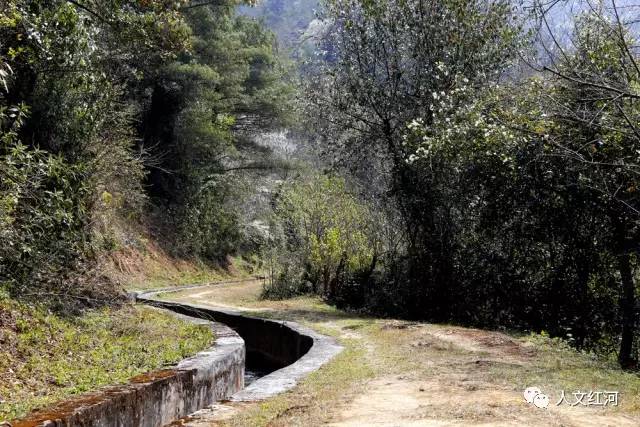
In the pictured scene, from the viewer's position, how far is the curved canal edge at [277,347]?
24.4ft

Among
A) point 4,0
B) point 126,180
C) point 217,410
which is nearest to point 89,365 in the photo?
point 217,410

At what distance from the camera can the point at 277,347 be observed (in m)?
13.8

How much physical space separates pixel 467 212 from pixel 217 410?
992 cm

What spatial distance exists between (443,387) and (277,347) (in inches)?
282

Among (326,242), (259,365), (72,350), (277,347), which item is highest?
(326,242)

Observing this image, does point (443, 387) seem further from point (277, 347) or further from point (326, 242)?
point (326, 242)

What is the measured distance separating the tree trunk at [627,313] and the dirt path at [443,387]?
2.32 metres

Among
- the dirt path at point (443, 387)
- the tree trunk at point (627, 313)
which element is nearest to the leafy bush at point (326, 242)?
the tree trunk at point (627, 313)

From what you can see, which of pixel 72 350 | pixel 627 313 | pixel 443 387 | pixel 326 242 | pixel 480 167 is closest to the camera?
pixel 443 387

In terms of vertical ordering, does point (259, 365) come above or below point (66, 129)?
Result: below

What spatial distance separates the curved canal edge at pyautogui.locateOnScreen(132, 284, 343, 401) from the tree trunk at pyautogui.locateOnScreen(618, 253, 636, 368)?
5168 mm

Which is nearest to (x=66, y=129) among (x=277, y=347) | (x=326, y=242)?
(x=277, y=347)

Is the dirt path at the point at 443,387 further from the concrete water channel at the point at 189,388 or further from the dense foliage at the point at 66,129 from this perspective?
the dense foliage at the point at 66,129

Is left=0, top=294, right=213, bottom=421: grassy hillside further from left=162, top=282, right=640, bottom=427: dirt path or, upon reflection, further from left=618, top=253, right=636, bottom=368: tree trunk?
left=618, top=253, right=636, bottom=368: tree trunk
